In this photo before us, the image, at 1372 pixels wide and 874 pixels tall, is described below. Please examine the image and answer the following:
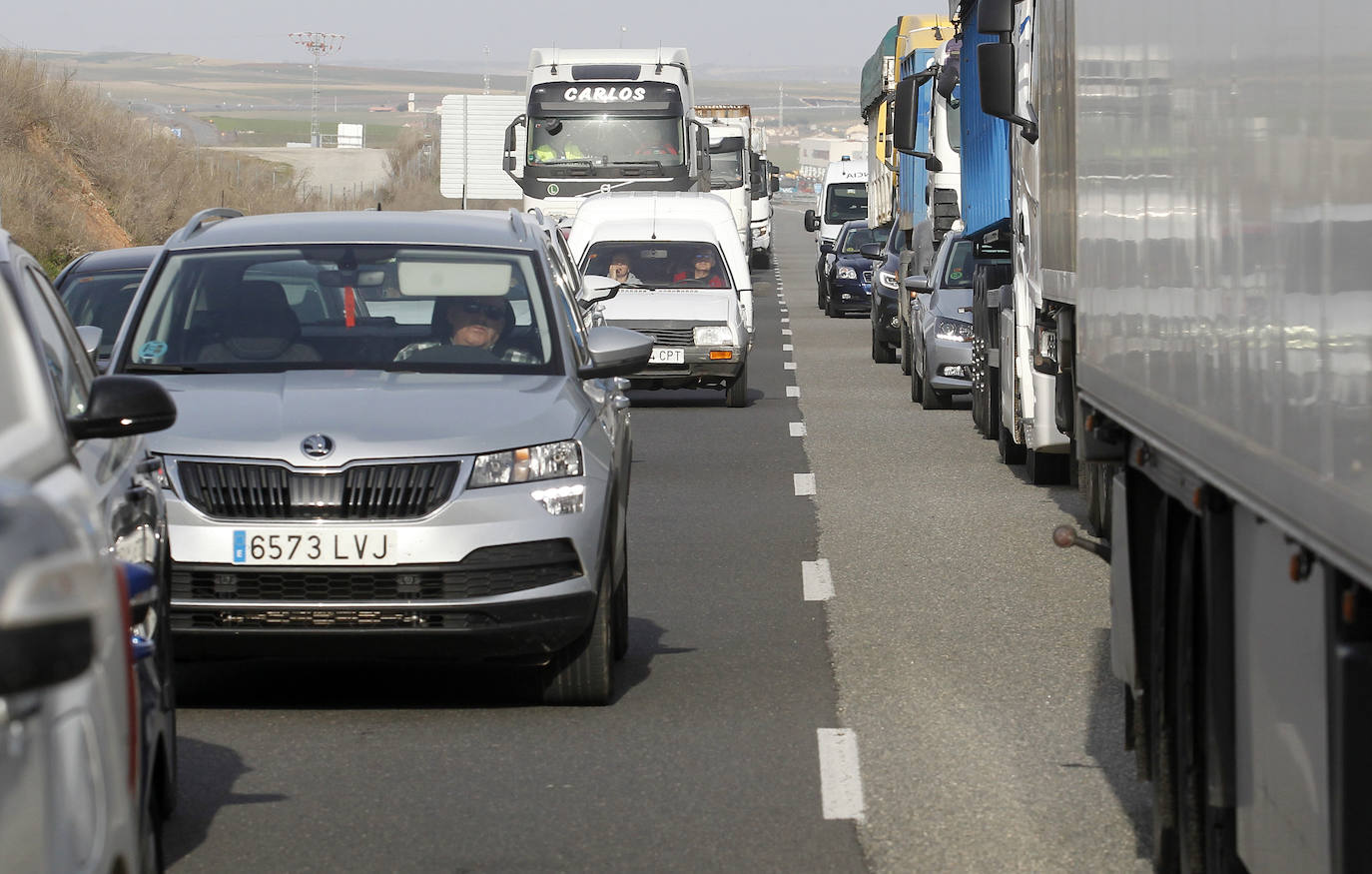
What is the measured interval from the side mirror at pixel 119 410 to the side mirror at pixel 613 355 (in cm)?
367

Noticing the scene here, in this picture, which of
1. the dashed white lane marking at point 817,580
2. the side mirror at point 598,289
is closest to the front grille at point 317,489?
the dashed white lane marking at point 817,580

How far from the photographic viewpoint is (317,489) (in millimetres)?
7375

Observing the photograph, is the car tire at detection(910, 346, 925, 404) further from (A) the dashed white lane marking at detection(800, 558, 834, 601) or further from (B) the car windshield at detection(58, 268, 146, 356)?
(A) the dashed white lane marking at detection(800, 558, 834, 601)

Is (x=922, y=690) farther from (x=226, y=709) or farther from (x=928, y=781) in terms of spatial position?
(x=226, y=709)

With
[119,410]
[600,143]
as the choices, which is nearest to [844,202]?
[600,143]

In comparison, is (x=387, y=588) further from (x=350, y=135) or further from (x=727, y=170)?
(x=350, y=135)

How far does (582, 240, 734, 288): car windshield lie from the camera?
22.2 metres

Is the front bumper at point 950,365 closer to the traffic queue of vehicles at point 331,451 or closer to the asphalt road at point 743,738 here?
the asphalt road at point 743,738

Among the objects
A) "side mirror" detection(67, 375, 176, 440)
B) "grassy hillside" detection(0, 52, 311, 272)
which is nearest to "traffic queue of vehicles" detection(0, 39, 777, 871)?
"side mirror" detection(67, 375, 176, 440)

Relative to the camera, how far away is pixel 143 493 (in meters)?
5.45

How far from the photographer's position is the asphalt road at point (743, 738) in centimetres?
603

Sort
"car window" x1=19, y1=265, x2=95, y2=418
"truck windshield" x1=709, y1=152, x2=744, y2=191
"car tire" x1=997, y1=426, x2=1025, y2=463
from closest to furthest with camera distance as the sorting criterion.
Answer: "car window" x1=19, y1=265, x2=95, y2=418 → "car tire" x1=997, y1=426, x2=1025, y2=463 → "truck windshield" x1=709, y1=152, x2=744, y2=191

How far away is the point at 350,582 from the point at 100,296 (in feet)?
23.5

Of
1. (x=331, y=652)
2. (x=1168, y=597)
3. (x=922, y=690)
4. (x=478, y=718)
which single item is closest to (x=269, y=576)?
(x=331, y=652)
